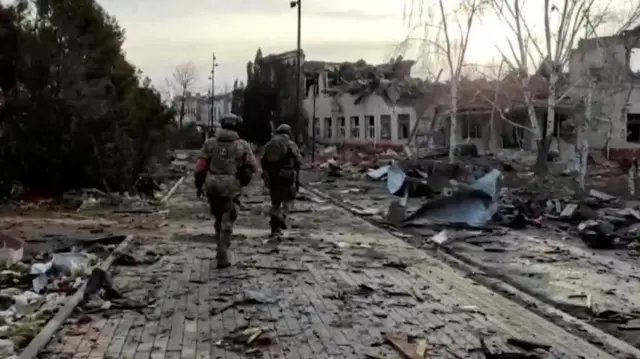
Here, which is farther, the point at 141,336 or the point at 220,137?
the point at 220,137

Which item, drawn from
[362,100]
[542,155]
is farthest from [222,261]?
[362,100]

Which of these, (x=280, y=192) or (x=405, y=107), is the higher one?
(x=405, y=107)

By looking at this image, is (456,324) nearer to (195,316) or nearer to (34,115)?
(195,316)

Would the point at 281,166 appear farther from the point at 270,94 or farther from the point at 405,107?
the point at 270,94

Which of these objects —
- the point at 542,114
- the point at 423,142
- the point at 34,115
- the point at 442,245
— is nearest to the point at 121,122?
the point at 34,115

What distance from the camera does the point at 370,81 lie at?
68812 mm

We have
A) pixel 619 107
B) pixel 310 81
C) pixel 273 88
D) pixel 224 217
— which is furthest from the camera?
pixel 310 81

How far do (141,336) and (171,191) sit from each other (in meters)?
21.8

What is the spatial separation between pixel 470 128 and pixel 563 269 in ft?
153

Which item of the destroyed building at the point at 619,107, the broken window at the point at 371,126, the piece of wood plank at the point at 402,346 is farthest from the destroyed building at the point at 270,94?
the piece of wood plank at the point at 402,346

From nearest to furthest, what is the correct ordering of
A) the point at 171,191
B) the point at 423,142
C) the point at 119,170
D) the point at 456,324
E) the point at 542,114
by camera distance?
the point at 456,324
the point at 119,170
the point at 171,191
the point at 542,114
the point at 423,142

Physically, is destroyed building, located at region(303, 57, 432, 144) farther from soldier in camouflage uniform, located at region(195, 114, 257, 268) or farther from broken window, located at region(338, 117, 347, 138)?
soldier in camouflage uniform, located at region(195, 114, 257, 268)

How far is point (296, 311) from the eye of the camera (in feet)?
27.4

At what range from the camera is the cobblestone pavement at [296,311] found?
689 centimetres
